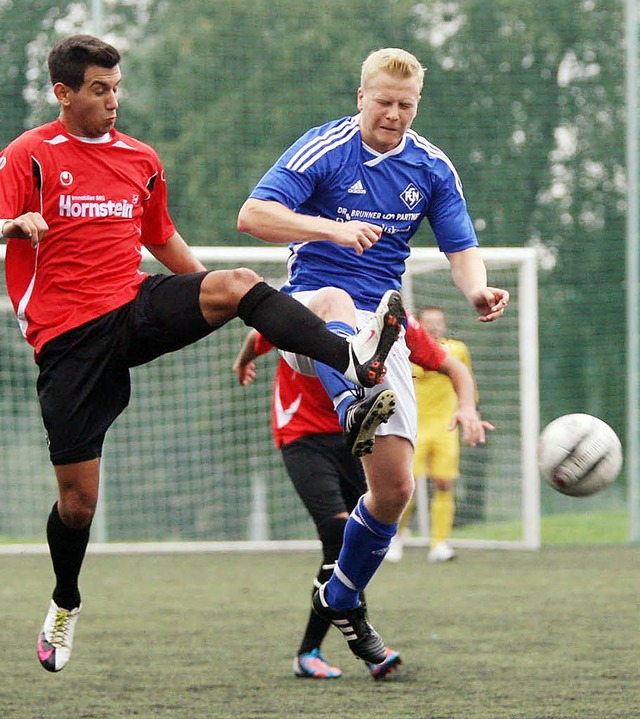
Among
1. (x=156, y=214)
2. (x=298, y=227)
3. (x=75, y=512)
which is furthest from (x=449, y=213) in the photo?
(x=75, y=512)

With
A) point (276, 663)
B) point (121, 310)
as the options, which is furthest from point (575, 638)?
point (121, 310)

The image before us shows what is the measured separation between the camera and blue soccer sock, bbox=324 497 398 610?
18.2ft

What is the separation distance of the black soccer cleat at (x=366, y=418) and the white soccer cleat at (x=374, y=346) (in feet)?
0.25

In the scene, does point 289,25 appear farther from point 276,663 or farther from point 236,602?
point 276,663

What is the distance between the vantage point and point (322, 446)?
6.46 metres

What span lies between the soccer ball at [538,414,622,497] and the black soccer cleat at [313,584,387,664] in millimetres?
1003

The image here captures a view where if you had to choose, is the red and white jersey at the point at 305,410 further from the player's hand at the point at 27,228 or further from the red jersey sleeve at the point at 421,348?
the player's hand at the point at 27,228

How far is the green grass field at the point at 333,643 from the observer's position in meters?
5.42

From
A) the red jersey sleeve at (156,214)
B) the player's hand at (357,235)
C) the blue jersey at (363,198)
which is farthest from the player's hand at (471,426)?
the red jersey sleeve at (156,214)

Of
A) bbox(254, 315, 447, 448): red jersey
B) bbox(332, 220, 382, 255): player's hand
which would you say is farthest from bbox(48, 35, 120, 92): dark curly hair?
bbox(254, 315, 447, 448): red jersey

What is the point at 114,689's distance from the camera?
585 cm

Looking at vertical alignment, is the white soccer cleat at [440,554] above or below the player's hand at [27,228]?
below

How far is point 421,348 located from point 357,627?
1.23m

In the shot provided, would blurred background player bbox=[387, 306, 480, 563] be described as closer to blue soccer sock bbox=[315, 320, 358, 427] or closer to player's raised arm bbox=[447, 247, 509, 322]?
player's raised arm bbox=[447, 247, 509, 322]
